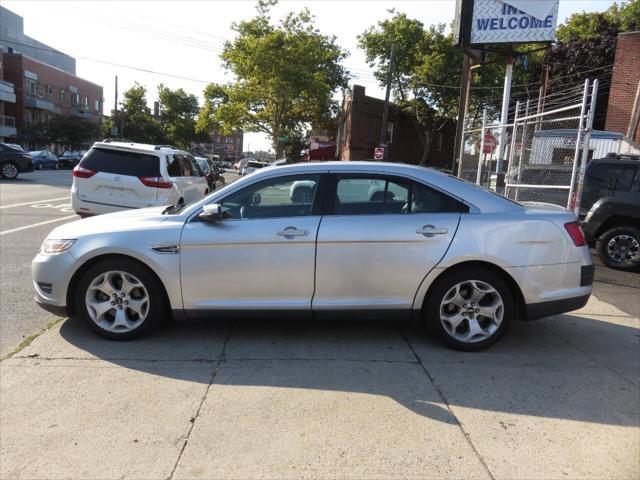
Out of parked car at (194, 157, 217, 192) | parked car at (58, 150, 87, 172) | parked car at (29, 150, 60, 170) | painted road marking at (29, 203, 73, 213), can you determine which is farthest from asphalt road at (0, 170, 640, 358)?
parked car at (58, 150, 87, 172)

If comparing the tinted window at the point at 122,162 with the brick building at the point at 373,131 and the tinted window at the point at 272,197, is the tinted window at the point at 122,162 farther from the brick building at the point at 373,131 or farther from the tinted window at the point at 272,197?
the brick building at the point at 373,131

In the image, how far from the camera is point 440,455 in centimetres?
285

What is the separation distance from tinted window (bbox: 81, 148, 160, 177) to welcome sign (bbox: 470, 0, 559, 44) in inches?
308

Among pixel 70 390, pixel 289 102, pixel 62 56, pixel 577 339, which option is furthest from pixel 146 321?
pixel 62 56

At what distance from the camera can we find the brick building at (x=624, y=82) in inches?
838

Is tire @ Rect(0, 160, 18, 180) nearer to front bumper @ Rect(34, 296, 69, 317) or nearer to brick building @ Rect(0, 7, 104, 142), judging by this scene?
front bumper @ Rect(34, 296, 69, 317)

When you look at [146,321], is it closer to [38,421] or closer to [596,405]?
[38,421]

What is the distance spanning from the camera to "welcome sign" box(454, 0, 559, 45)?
36.7 feet

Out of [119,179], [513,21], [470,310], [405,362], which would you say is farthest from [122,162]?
[513,21]

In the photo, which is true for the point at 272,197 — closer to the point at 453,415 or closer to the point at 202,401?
the point at 202,401

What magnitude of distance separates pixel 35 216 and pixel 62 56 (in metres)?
84.5

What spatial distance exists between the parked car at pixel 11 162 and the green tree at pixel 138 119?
4725cm

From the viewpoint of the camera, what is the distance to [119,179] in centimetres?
940

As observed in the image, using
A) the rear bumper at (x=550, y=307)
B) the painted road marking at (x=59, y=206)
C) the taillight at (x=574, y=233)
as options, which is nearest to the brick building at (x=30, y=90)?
the painted road marking at (x=59, y=206)
